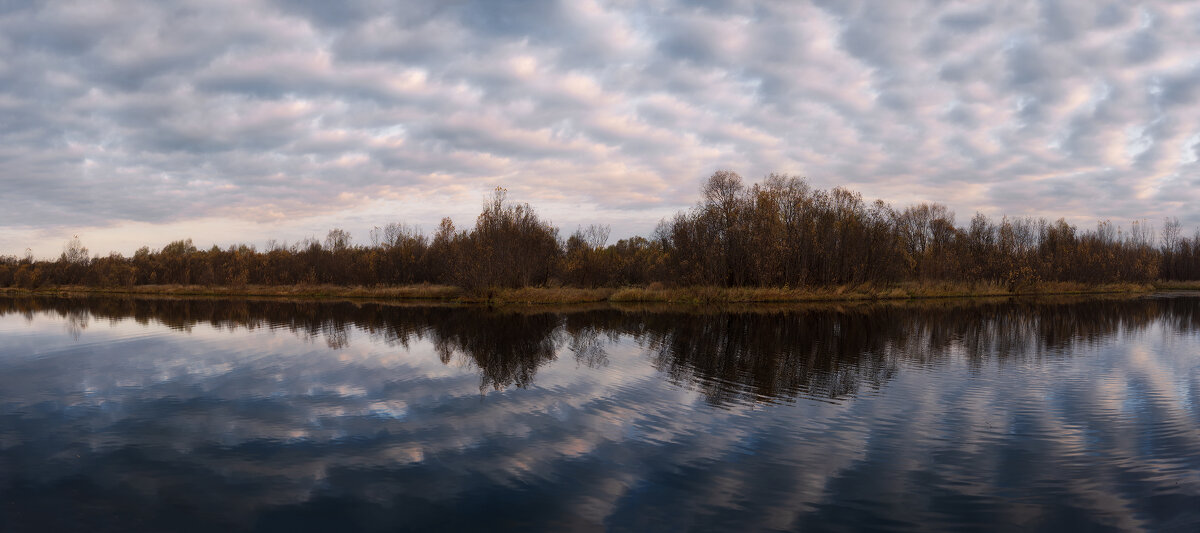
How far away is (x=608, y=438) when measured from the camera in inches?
301

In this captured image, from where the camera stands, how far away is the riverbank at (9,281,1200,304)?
3859cm

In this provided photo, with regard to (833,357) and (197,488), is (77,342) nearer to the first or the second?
(197,488)

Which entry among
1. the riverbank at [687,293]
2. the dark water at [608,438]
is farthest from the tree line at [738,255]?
the dark water at [608,438]

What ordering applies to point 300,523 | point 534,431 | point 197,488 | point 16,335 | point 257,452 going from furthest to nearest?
point 16,335, point 534,431, point 257,452, point 197,488, point 300,523

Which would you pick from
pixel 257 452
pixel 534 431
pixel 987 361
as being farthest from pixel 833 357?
pixel 257 452

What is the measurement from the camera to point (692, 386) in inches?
427

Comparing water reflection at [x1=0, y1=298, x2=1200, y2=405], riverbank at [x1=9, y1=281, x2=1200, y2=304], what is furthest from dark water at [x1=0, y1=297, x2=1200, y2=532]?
riverbank at [x1=9, y1=281, x2=1200, y2=304]

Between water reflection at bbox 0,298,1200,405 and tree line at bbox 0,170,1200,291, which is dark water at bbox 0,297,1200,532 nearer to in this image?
water reflection at bbox 0,298,1200,405

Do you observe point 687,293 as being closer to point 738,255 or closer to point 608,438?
point 738,255

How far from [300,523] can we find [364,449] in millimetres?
2105

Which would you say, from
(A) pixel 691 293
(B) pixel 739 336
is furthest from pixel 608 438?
(A) pixel 691 293

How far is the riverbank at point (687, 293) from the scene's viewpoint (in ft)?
127

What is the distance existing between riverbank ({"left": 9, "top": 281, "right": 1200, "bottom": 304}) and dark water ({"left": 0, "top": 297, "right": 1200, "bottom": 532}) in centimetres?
2225

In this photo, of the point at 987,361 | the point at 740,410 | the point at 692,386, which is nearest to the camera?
the point at 740,410
